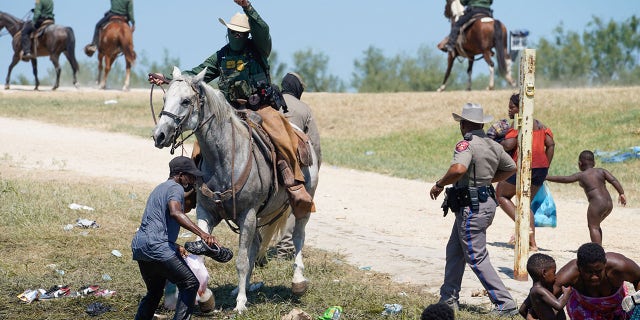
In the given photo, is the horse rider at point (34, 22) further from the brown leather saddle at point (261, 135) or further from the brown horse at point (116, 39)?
the brown leather saddle at point (261, 135)

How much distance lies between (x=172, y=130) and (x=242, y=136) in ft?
3.05

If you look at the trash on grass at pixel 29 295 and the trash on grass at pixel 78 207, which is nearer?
the trash on grass at pixel 29 295

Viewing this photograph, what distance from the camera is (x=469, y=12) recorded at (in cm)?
2773

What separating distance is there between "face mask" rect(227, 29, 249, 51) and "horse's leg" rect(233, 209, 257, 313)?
1.75 m

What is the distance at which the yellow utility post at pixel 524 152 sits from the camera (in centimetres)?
955

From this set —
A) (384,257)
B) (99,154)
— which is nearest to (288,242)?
(384,257)

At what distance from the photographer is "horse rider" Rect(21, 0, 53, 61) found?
3231 cm

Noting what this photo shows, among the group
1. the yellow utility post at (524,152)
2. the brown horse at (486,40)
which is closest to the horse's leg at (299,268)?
the yellow utility post at (524,152)

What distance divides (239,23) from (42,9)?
24951 mm

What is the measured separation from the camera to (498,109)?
25.9m

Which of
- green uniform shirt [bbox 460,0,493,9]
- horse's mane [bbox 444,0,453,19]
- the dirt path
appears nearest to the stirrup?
the dirt path

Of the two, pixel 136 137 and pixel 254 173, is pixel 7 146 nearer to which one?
pixel 136 137

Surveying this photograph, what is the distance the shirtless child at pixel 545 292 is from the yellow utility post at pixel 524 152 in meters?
2.60

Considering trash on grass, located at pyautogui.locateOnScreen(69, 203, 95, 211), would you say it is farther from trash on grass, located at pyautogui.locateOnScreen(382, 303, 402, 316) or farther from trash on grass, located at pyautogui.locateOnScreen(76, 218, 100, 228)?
trash on grass, located at pyautogui.locateOnScreen(382, 303, 402, 316)
